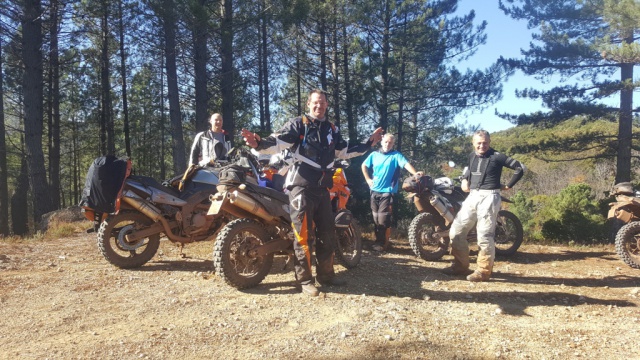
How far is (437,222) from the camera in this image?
20.1 feet

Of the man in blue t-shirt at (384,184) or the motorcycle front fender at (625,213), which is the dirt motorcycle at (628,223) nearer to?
the motorcycle front fender at (625,213)

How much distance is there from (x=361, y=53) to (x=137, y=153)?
55.3ft

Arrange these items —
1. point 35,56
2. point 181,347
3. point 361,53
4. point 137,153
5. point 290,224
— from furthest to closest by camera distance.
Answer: point 137,153 < point 361,53 < point 35,56 < point 290,224 < point 181,347

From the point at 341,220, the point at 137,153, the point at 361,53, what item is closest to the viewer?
the point at 341,220

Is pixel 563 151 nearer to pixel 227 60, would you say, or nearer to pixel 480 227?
pixel 227 60

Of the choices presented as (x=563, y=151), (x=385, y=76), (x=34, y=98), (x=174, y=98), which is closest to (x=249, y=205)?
(x=174, y=98)

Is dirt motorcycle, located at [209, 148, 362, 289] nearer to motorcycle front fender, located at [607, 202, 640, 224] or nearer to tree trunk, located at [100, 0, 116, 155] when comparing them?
motorcycle front fender, located at [607, 202, 640, 224]

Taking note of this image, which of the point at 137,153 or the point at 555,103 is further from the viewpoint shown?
the point at 137,153

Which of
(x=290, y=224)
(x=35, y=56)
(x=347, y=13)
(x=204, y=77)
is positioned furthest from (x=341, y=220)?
(x=347, y=13)

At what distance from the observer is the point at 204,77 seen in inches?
501

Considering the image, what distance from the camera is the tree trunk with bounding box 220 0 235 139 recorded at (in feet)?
38.9

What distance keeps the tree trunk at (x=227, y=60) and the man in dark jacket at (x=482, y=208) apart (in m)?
8.87

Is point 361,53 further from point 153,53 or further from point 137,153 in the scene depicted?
point 137,153

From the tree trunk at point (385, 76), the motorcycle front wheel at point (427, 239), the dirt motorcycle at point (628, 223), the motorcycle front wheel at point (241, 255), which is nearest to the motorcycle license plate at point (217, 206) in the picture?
the motorcycle front wheel at point (241, 255)
